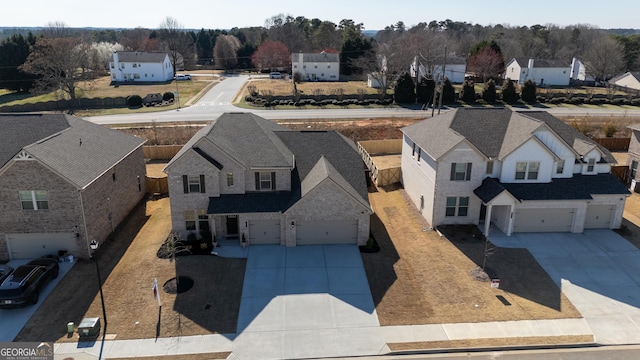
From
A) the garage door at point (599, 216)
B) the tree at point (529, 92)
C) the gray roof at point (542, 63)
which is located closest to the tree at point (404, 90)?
the tree at point (529, 92)

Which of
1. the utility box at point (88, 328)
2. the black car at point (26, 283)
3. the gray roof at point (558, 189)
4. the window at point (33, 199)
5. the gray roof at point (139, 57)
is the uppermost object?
the gray roof at point (139, 57)

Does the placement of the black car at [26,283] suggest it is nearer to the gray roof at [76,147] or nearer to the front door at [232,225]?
the gray roof at [76,147]

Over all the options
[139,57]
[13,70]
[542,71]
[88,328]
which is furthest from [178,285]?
[542,71]

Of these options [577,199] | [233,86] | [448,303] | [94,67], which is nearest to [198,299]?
[448,303]

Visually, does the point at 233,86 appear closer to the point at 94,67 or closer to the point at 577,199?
the point at 94,67

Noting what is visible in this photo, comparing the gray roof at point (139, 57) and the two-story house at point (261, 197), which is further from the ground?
the gray roof at point (139, 57)
